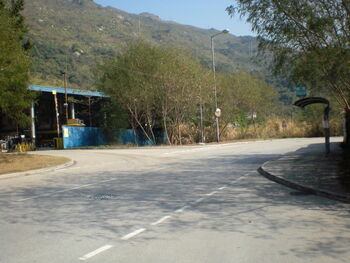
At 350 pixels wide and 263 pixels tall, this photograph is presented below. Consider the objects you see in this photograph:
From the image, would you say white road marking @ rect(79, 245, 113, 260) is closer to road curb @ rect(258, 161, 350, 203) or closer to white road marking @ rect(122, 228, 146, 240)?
white road marking @ rect(122, 228, 146, 240)

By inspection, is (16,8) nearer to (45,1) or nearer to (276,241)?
(276,241)

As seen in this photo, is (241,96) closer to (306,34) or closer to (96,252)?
(306,34)

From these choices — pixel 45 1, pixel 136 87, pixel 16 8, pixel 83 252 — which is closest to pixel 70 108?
pixel 136 87

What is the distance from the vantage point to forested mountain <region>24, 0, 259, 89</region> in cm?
7538

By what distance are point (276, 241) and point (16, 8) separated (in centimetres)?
2229

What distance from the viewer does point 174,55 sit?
37562 mm

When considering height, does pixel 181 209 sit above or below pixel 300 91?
below

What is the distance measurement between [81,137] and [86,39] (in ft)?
236

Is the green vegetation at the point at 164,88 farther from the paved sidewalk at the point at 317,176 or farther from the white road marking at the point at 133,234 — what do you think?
the white road marking at the point at 133,234

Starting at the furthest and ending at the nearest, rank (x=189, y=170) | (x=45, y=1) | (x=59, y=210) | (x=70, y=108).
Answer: (x=45, y=1) < (x=70, y=108) < (x=189, y=170) < (x=59, y=210)

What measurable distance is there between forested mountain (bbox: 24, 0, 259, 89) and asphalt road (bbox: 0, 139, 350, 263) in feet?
87.5

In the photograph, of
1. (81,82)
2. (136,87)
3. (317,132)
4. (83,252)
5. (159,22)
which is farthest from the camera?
(159,22)

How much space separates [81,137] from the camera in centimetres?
4122

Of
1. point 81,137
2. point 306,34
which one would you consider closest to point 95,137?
point 81,137
